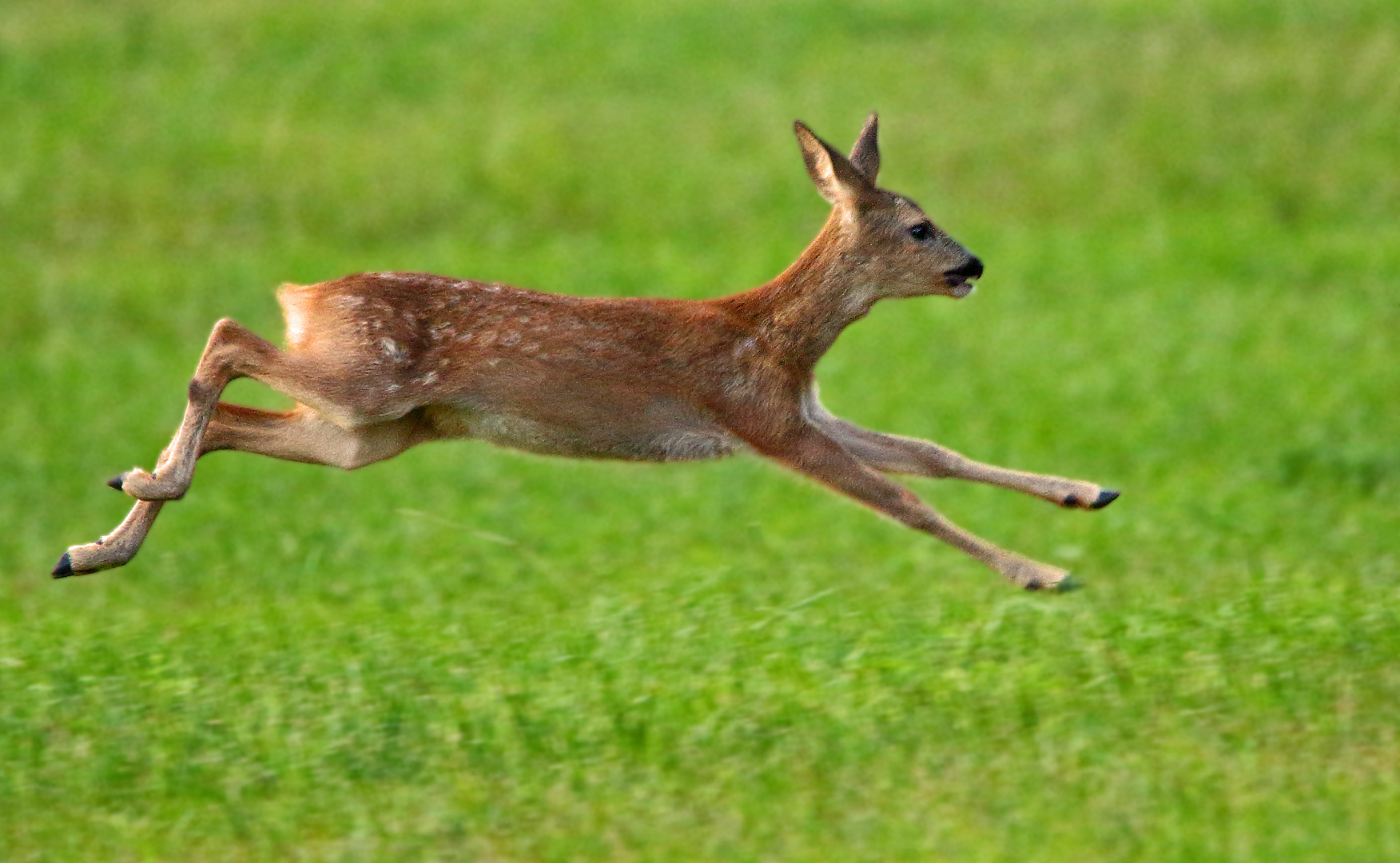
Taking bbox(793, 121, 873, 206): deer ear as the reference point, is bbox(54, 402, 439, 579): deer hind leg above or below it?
below

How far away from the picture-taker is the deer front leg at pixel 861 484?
7.08 meters

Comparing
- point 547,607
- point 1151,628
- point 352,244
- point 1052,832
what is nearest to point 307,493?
point 547,607

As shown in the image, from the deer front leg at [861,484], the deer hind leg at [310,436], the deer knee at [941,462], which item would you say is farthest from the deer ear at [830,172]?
the deer hind leg at [310,436]

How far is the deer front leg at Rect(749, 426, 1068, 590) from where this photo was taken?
708cm

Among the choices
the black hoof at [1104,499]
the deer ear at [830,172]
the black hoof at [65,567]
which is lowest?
the black hoof at [65,567]

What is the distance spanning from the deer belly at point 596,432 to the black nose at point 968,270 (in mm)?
1057

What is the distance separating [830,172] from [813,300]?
501 millimetres

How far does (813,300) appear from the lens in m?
7.27

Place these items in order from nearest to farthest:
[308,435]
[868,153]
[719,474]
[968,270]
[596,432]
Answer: [596,432]
[308,435]
[968,270]
[868,153]
[719,474]

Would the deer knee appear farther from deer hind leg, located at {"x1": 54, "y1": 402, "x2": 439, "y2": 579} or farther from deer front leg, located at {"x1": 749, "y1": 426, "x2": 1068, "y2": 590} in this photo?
deer hind leg, located at {"x1": 54, "y1": 402, "x2": 439, "y2": 579}

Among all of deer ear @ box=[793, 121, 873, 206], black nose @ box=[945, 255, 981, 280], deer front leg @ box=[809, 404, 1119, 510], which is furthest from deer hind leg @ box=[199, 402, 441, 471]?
black nose @ box=[945, 255, 981, 280]

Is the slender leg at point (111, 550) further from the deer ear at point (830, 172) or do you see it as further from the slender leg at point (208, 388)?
the deer ear at point (830, 172)

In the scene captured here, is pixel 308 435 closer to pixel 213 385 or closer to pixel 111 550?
pixel 213 385

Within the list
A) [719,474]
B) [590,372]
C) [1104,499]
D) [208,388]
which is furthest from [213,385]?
[719,474]
